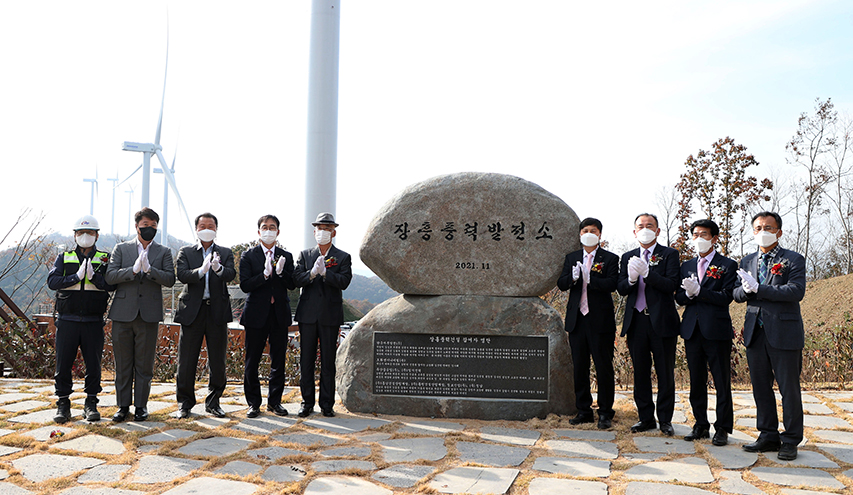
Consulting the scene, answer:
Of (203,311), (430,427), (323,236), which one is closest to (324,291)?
(323,236)

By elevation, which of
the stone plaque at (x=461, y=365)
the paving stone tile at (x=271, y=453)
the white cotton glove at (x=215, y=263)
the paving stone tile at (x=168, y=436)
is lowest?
the paving stone tile at (x=271, y=453)

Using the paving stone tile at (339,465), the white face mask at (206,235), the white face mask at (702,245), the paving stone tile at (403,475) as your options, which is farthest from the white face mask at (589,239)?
the white face mask at (206,235)

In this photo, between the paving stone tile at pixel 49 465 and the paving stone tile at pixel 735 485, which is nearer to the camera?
the paving stone tile at pixel 735 485

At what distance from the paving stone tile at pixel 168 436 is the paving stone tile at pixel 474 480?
2.29m

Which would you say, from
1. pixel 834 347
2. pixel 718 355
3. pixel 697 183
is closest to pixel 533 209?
pixel 718 355

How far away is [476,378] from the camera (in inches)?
226

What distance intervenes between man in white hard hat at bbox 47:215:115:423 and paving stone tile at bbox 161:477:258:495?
2100mm

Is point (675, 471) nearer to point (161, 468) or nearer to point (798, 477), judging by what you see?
point (798, 477)

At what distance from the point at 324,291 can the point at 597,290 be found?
2.62 metres

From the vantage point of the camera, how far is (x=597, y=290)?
5.30 metres

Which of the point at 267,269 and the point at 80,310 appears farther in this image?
the point at 267,269

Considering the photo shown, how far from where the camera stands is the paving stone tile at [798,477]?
3.77 metres

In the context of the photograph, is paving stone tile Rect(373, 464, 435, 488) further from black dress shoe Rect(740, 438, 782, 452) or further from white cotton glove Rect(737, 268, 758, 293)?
white cotton glove Rect(737, 268, 758, 293)

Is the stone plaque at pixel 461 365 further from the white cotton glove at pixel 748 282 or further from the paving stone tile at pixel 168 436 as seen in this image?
the white cotton glove at pixel 748 282
